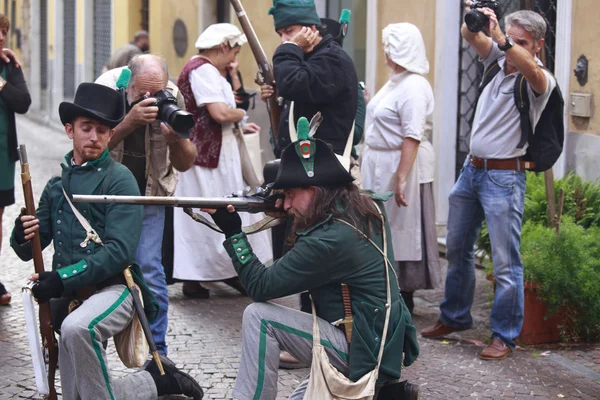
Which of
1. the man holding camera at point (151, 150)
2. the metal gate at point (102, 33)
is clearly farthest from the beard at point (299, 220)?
the metal gate at point (102, 33)

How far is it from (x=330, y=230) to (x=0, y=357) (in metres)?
2.59

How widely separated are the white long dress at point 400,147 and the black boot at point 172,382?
6.70ft

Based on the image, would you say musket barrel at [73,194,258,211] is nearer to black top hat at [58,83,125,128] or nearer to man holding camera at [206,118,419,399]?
man holding camera at [206,118,419,399]

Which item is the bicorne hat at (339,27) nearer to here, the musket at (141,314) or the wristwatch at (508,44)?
the wristwatch at (508,44)

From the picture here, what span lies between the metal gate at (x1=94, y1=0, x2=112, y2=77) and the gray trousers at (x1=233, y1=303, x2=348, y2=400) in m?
17.0

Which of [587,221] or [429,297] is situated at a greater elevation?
[587,221]

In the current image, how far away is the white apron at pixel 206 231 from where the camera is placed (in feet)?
24.0

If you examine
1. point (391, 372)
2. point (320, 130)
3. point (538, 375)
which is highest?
point (320, 130)

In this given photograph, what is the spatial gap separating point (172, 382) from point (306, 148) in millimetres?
1464

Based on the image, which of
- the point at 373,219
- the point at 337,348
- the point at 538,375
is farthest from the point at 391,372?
the point at 538,375

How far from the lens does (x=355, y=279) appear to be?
13.6 feet

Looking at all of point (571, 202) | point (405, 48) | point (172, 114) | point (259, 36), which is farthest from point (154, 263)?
point (259, 36)

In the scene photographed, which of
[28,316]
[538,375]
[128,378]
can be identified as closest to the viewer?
[28,316]

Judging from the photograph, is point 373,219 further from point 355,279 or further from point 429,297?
point 429,297
